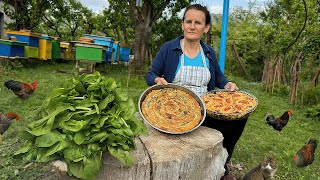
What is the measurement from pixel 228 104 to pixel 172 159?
993mm

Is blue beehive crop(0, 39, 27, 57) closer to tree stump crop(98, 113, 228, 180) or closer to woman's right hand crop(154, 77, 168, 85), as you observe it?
woman's right hand crop(154, 77, 168, 85)

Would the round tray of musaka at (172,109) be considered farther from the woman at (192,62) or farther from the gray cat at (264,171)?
the gray cat at (264,171)

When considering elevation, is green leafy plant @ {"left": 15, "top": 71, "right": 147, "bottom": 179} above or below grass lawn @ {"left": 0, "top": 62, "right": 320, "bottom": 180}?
above

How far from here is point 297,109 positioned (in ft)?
31.3

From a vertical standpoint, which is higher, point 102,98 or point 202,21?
point 202,21

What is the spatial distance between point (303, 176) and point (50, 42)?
12075mm

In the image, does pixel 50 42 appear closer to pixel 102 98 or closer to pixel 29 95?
pixel 29 95

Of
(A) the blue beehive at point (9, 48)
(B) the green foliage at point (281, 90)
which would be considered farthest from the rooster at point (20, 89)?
(B) the green foliage at point (281, 90)

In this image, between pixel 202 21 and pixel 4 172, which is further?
pixel 4 172

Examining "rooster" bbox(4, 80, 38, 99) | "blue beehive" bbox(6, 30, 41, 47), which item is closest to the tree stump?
"rooster" bbox(4, 80, 38, 99)

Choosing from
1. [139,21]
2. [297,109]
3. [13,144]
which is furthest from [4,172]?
[139,21]

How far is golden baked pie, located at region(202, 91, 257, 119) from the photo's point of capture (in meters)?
2.93

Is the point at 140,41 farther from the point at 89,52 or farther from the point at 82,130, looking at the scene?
the point at 82,130

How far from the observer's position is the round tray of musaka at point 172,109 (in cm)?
275
